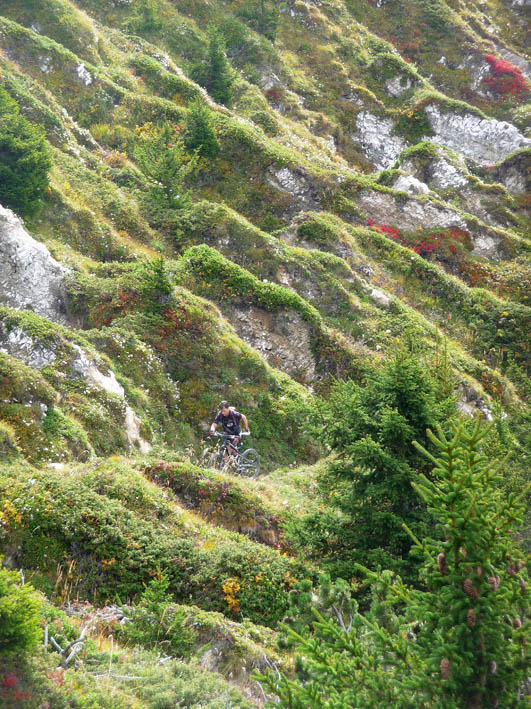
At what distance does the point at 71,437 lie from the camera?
441 inches

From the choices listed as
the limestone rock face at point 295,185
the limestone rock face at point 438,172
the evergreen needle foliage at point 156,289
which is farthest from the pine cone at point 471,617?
the limestone rock face at point 438,172

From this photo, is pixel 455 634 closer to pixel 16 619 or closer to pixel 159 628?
pixel 16 619

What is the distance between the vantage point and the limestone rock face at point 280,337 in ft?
69.6

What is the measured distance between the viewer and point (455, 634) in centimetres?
330

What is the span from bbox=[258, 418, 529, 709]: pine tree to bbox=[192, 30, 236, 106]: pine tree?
133 feet

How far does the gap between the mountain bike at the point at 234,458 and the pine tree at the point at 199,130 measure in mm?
22107

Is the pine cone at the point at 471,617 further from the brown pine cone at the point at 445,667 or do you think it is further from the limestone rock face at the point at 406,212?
the limestone rock face at the point at 406,212

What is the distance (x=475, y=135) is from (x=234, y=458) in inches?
1746

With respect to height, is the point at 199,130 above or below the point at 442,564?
below

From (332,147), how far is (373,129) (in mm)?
6278

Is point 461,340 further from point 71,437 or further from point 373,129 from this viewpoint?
point 373,129

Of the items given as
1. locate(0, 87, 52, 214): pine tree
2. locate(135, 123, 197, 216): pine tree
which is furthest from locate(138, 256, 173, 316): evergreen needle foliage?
locate(135, 123, 197, 216): pine tree

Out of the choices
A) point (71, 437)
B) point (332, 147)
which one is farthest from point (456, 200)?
point (71, 437)

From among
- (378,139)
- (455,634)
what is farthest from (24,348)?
(378,139)
